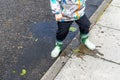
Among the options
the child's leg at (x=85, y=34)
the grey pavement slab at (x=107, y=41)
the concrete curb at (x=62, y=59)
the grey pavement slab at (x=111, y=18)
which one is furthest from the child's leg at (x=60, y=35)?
the grey pavement slab at (x=111, y=18)

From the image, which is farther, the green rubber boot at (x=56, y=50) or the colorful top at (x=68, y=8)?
the green rubber boot at (x=56, y=50)

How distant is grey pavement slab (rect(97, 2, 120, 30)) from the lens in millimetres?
4512

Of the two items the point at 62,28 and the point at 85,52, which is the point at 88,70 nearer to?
the point at 85,52

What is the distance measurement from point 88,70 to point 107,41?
798mm

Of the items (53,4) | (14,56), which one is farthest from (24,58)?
(53,4)

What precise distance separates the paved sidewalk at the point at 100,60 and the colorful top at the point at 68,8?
0.66 metres

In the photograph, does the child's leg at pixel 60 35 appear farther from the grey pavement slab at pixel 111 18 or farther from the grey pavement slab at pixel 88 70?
the grey pavement slab at pixel 111 18

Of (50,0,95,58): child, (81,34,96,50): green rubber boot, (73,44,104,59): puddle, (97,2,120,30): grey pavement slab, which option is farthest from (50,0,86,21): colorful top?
(97,2,120,30): grey pavement slab

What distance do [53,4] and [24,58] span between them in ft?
3.48

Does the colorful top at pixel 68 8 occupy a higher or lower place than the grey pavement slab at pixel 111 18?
higher

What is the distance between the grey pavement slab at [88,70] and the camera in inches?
133

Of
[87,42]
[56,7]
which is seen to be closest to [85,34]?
[87,42]

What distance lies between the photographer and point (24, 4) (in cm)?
534

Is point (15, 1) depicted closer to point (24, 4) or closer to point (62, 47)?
point (24, 4)
